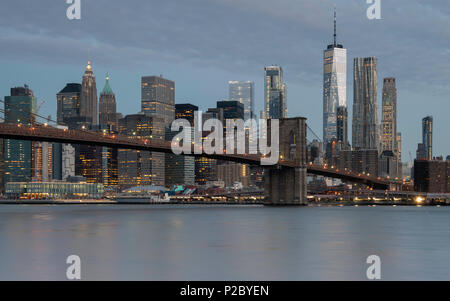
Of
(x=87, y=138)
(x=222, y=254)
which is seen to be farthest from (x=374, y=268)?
(x=87, y=138)

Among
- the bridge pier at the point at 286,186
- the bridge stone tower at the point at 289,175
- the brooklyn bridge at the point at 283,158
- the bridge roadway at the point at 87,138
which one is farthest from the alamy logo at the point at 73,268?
the bridge pier at the point at 286,186

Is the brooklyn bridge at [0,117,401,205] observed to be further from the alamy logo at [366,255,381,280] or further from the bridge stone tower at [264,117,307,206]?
the alamy logo at [366,255,381,280]

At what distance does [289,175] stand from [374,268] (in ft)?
226

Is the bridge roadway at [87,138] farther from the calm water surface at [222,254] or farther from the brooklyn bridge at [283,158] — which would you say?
the calm water surface at [222,254]

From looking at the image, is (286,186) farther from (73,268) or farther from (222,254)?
(73,268)

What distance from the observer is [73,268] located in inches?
888

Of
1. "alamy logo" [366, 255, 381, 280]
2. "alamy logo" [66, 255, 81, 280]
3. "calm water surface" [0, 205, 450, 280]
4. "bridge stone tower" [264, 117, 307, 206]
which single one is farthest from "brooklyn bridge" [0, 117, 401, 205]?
"alamy logo" [366, 255, 381, 280]

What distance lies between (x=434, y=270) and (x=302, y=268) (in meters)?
4.92

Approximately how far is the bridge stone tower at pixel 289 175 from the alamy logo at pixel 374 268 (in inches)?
2397

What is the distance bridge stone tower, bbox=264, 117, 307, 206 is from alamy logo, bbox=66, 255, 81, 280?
6292cm

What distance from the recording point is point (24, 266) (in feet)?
77.8
